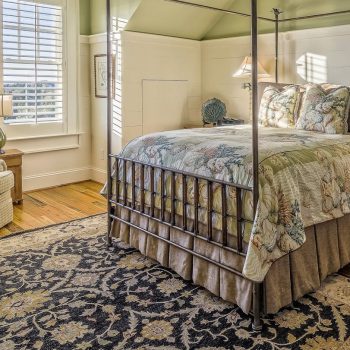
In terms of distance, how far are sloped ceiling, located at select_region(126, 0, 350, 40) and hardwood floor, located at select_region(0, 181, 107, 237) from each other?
6.31 feet

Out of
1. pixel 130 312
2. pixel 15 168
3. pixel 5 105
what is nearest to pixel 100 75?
pixel 5 105

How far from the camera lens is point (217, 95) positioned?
534 centimetres

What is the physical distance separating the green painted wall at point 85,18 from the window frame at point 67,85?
0.25 ft

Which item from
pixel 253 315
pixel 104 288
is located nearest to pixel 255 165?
pixel 253 315

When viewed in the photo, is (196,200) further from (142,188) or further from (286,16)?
(286,16)

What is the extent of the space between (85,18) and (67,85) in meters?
0.85

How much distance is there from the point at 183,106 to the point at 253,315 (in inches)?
144

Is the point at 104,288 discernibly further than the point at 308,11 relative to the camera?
No

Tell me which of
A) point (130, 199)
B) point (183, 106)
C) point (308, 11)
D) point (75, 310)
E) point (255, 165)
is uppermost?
point (308, 11)

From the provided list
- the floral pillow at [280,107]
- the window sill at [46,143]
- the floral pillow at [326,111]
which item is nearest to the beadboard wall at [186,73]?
the window sill at [46,143]

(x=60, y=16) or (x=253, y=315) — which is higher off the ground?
(x=60, y=16)

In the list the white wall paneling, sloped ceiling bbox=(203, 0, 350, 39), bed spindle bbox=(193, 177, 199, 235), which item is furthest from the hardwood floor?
Answer: sloped ceiling bbox=(203, 0, 350, 39)

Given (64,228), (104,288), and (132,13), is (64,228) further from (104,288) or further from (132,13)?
(132,13)

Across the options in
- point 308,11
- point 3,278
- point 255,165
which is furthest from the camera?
point 308,11
